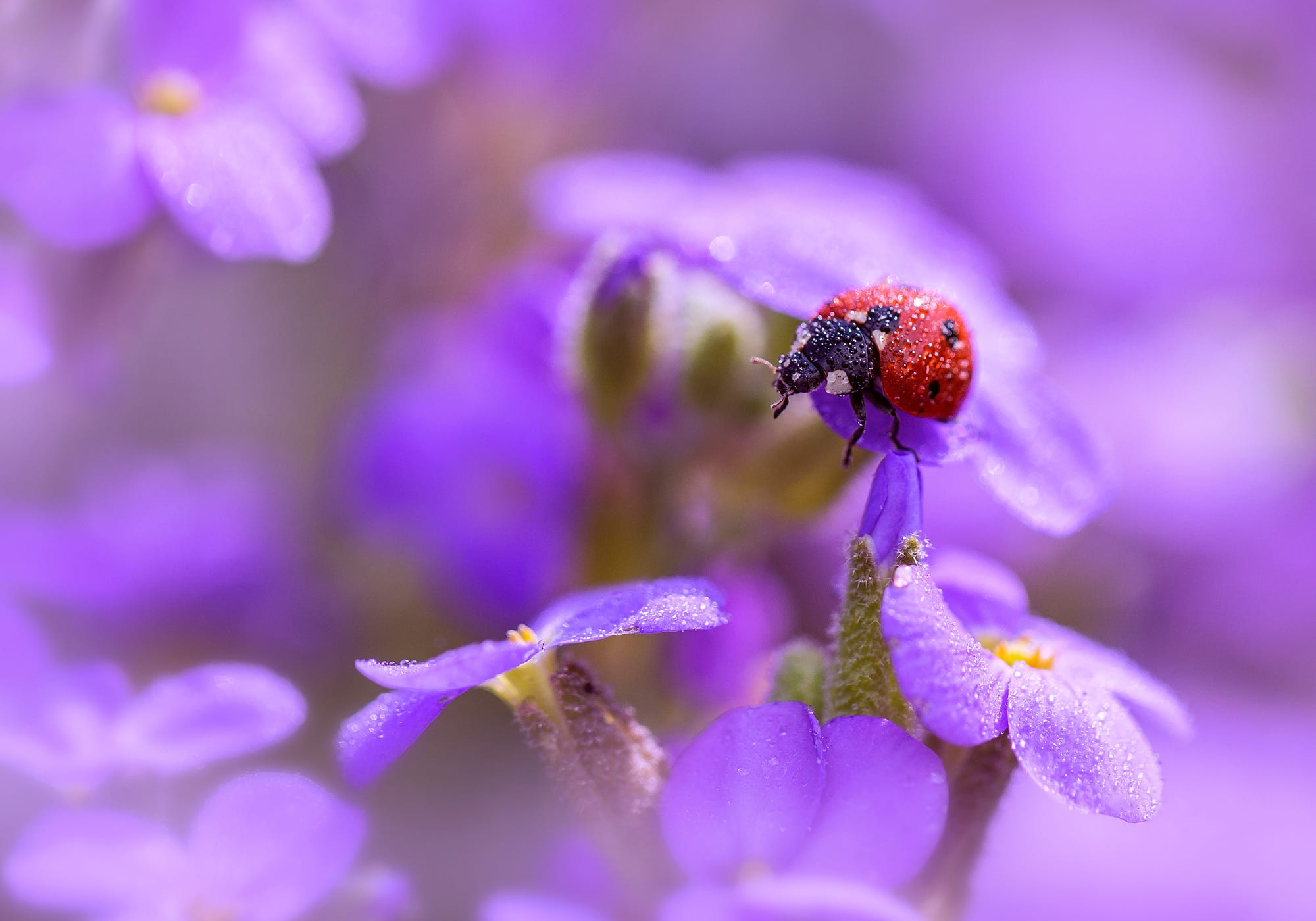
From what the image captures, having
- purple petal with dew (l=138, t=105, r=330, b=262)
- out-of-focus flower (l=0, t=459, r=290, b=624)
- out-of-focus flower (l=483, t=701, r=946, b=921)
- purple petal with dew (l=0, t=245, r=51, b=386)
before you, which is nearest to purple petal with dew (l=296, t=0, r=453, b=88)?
purple petal with dew (l=138, t=105, r=330, b=262)

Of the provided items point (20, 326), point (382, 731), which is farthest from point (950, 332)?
point (20, 326)

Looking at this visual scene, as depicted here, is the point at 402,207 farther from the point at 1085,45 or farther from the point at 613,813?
the point at 1085,45

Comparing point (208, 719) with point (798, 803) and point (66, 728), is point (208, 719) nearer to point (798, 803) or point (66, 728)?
point (66, 728)

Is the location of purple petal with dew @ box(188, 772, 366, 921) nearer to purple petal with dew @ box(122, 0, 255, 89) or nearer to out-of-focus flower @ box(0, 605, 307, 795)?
out-of-focus flower @ box(0, 605, 307, 795)

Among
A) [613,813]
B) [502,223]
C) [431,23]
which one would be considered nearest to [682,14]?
[502,223]

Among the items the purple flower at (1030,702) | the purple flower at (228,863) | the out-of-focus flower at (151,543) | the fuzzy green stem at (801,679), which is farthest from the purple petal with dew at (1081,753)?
the out-of-focus flower at (151,543)

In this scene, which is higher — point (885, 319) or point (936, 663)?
point (885, 319)
